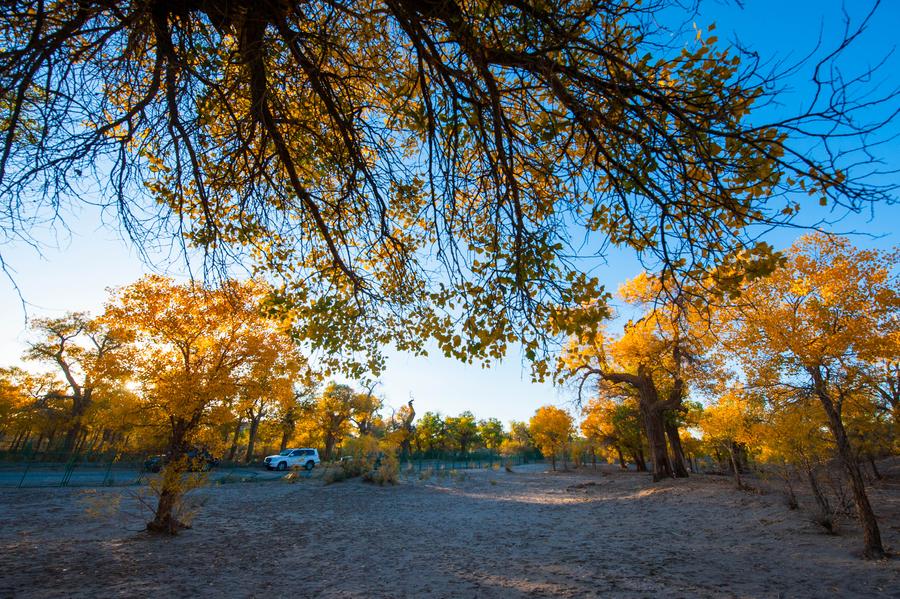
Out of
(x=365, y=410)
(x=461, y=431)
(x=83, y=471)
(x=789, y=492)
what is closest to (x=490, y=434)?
(x=461, y=431)

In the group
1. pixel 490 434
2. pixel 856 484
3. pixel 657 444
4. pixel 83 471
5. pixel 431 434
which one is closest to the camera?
pixel 856 484

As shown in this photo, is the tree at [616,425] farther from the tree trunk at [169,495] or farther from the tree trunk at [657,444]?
the tree trunk at [169,495]

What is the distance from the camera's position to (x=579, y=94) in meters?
3.41

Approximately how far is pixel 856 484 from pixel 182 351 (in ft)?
45.0

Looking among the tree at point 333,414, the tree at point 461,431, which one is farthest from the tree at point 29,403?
the tree at point 461,431

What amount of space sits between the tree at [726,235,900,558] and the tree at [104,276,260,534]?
1110 centimetres

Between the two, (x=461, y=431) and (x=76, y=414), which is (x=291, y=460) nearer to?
(x=76, y=414)

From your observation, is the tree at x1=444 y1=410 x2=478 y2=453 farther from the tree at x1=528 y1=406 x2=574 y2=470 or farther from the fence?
the fence

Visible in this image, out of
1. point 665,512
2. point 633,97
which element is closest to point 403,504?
point 665,512

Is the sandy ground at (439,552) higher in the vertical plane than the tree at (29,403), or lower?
lower

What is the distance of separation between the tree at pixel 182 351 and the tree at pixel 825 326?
1110 cm

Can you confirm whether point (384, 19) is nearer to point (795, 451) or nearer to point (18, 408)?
point (795, 451)

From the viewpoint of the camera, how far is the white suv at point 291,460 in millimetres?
28459

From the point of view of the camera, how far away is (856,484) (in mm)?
6668
